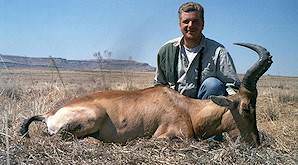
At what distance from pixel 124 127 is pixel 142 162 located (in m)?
1.80

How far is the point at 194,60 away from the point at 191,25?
60 cm

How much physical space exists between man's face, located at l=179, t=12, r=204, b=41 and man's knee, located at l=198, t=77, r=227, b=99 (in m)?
0.80

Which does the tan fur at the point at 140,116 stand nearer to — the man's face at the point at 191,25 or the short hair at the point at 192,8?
the man's face at the point at 191,25

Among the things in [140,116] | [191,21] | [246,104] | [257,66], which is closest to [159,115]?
[140,116]

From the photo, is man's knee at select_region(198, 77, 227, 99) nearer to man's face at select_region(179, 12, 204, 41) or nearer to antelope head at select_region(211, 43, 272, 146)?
antelope head at select_region(211, 43, 272, 146)

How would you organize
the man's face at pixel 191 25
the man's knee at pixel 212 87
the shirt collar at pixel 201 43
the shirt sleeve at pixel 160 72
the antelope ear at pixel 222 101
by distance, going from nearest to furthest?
1. the antelope ear at pixel 222 101
2. the man's knee at pixel 212 87
3. the man's face at pixel 191 25
4. the shirt collar at pixel 201 43
5. the shirt sleeve at pixel 160 72

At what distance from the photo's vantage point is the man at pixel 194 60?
26.0 feet

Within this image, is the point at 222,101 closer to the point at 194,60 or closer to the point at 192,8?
the point at 194,60

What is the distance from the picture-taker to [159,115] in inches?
283

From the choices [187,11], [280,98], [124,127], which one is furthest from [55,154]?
[280,98]

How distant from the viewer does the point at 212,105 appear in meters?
7.37

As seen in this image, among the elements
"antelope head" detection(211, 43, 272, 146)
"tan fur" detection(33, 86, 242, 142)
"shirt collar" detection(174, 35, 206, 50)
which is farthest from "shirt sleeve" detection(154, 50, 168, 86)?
"antelope head" detection(211, 43, 272, 146)

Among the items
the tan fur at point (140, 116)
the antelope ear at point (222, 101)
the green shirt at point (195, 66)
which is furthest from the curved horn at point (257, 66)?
the green shirt at point (195, 66)

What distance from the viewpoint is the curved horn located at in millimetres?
6586
